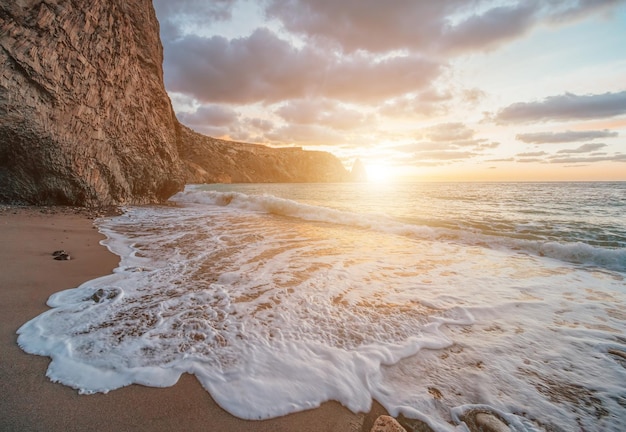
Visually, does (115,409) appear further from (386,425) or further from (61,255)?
(61,255)

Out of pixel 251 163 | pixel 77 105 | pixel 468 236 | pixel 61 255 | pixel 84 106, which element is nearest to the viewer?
pixel 61 255

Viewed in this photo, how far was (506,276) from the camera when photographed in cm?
525

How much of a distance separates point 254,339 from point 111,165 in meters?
14.1

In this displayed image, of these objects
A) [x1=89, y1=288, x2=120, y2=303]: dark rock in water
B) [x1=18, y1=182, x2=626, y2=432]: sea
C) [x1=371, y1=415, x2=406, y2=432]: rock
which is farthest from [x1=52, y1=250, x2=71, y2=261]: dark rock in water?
[x1=371, y1=415, x2=406, y2=432]: rock

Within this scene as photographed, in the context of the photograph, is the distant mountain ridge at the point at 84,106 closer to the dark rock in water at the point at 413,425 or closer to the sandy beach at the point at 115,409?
the sandy beach at the point at 115,409

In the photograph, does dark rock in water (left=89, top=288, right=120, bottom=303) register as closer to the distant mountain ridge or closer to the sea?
the sea

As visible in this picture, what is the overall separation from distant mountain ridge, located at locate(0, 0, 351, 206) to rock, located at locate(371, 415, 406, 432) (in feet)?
43.6

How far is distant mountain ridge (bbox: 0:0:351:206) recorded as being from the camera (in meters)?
9.20

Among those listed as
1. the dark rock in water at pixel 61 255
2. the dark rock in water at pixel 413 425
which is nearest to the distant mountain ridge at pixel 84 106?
the dark rock in water at pixel 61 255

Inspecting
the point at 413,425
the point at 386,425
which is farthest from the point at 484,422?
the point at 386,425

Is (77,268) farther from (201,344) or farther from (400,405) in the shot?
(400,405)

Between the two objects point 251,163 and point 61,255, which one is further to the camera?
point 251,163

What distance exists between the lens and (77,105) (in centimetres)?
1102

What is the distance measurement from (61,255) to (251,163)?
369 feet
